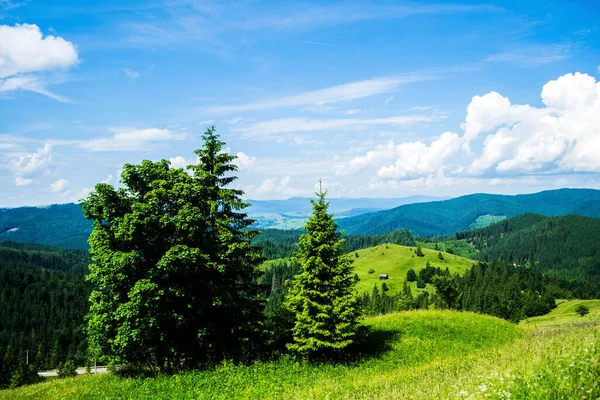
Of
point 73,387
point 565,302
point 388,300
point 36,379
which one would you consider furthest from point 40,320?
point 565,302

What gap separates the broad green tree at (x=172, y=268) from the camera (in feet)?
71.4

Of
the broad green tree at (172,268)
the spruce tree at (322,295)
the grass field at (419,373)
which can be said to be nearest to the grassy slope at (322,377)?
the grass field at (419,373)

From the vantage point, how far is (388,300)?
157250 mm

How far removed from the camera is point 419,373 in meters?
16.8

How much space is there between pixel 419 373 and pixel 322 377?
5.36 m

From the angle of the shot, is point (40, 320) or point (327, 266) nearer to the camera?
point (327, 266)

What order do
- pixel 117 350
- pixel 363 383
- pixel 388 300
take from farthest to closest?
pixel 388 300 → pixel 117 350 → pixel 363 383

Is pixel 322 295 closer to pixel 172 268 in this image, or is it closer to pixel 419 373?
pixel 419 373

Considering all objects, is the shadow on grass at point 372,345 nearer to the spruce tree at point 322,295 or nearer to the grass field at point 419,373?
the grass field at point 419,373

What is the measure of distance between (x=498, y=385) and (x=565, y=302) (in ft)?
630

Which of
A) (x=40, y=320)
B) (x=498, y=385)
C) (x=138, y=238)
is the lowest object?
(x=40, y=320)

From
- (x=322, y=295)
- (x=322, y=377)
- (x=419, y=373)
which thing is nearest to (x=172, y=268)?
(x=322, y=295)

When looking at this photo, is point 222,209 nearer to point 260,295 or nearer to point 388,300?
point 260,295

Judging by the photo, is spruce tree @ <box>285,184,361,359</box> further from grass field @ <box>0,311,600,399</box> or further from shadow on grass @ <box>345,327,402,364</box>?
grass field @ <box>0,311,600,399</box>
